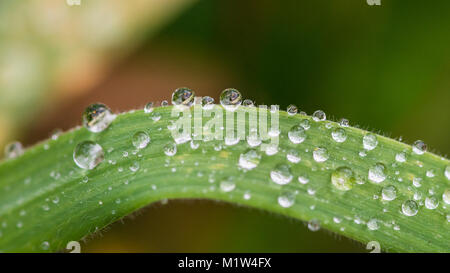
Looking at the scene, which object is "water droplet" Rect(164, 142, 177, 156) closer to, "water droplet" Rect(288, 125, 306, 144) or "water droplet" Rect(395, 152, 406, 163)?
"water droplet" Rect(288, 125, 306, 144)

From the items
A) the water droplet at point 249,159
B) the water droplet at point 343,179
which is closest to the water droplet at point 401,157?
the water droplet at point 343,179

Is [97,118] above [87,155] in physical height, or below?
above

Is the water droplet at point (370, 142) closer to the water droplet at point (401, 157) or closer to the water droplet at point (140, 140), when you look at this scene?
the water droplet at point (401, 157)

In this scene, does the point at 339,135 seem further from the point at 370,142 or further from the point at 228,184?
the point at 228,184

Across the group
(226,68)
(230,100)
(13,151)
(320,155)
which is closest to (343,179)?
(320,155)

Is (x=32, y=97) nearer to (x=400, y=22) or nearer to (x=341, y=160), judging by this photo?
(x=341, y=160)

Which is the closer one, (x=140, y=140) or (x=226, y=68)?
(x=140, y=140)
